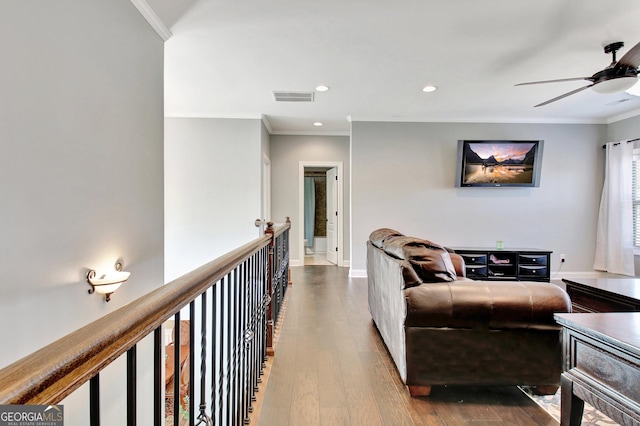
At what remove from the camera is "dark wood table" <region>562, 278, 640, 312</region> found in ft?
7.04

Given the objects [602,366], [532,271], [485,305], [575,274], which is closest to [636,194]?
[575,274]

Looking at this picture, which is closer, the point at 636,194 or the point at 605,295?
the point at 605,295

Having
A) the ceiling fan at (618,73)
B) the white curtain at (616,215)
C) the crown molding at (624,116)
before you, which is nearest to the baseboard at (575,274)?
the white curtain at (616,215)

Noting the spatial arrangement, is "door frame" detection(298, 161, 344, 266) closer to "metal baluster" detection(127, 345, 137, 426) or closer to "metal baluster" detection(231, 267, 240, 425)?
"metal baluster" detection(231, 267, 240, 425)

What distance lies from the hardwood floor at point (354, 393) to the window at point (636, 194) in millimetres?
4346

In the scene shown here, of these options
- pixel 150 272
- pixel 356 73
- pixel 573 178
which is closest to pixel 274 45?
pixel 356 73

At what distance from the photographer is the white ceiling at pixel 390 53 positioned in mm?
2279

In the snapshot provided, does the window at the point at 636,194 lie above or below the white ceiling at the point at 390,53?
below

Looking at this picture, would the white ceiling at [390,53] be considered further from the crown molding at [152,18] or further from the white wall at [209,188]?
the white wall at [209,188]

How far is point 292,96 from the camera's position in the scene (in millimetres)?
4039

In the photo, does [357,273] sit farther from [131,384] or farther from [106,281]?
[131,384]

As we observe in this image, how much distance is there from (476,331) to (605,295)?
1.30 m

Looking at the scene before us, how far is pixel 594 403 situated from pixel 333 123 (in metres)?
4.90

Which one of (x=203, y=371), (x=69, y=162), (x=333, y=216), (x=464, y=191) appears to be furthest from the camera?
(x=333, y=216)
